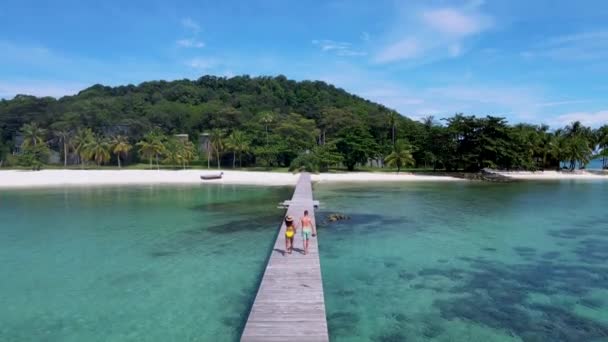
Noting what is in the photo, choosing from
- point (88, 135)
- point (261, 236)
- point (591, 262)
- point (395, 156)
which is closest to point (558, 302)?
point (591, 262)

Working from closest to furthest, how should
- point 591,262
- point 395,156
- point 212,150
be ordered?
point 591,262
point 395,156
point 212,150

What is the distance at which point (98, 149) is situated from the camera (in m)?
64.6

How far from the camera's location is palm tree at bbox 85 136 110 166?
6462cm

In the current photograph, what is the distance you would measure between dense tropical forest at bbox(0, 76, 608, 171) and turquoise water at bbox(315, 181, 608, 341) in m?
31.7

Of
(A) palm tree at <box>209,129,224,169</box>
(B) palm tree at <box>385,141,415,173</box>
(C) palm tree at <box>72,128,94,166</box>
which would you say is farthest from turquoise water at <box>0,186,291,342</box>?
(C) palm tree at <box>72,128,94,166</box>

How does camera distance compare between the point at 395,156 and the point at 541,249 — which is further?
the point at 395,156

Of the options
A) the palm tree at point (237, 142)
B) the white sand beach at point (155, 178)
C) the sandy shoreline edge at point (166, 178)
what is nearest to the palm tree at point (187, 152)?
the palm tree at point (237, 142)

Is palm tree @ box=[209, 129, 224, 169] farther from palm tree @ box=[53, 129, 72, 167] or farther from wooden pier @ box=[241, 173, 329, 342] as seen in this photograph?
wooden pier @ box=[241, 173, 329, 342]

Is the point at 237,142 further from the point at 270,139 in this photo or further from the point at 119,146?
the point at 119,146

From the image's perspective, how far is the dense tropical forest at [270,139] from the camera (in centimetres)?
5709

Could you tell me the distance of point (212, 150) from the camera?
6706cm

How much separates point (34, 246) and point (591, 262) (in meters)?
21.9

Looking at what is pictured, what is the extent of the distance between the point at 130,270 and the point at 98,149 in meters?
58.3

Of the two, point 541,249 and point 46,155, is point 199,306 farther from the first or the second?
point 46,155
